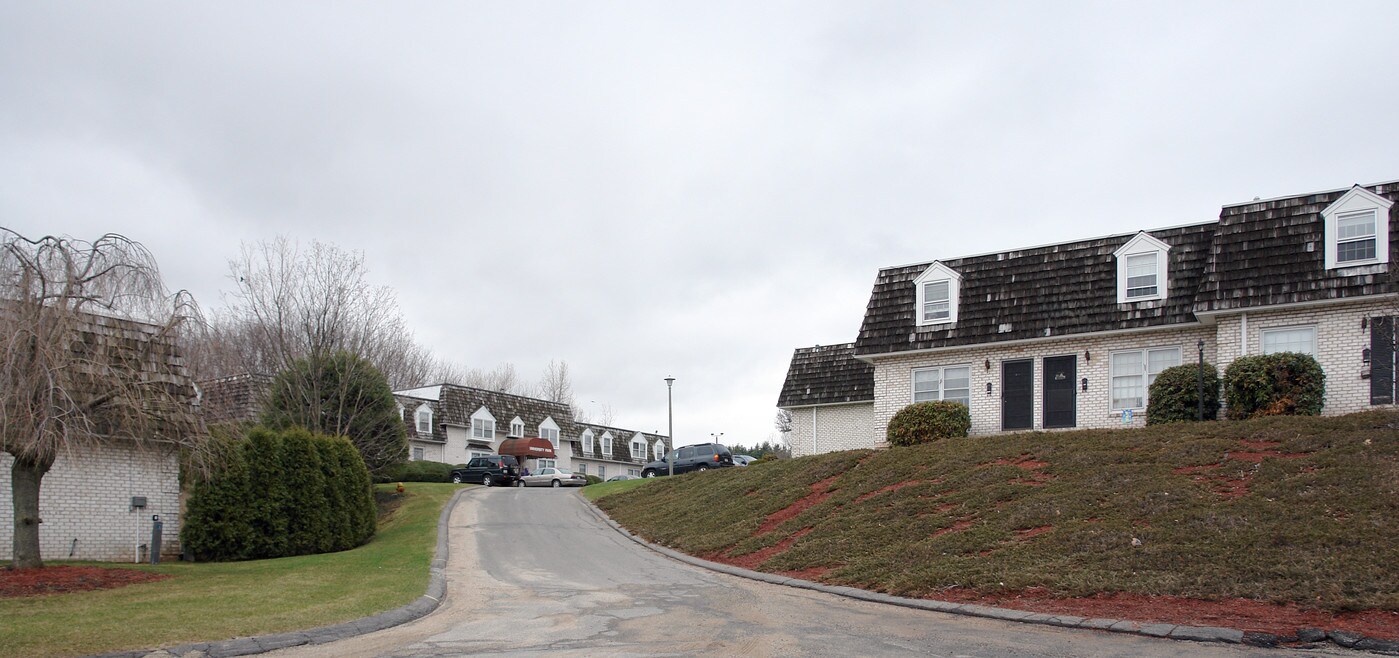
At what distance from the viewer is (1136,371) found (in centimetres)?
2445

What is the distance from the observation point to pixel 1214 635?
10234 mm

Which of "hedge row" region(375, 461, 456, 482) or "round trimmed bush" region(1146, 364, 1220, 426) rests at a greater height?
"round trimmed bush" region(1146, 364, 1220, 426)

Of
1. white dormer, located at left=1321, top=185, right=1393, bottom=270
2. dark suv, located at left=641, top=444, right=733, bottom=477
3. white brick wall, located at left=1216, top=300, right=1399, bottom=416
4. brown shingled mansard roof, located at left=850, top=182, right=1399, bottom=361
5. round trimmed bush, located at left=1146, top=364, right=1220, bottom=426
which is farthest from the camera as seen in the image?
dark suv, located at left=641, top=444, right=733, bottom=477

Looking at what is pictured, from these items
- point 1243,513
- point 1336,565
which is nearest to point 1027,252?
point 1243,513

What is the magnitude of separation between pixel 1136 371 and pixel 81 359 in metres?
22.8

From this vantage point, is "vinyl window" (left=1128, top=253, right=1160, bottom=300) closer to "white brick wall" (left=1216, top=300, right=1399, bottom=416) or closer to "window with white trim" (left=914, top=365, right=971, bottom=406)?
"white brick wall" (left=1216, top=300, right=1399, bottom=416)

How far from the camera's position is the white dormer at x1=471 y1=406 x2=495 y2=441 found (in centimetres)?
5734

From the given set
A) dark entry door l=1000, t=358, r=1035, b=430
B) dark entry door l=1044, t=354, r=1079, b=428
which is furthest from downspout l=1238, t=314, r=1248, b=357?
dark entry door l=1000, t=358, r=1035, b=430

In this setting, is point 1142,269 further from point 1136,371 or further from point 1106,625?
point 1106,625

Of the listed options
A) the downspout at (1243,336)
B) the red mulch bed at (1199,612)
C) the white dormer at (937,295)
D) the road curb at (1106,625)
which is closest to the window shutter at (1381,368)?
the downspout at (1243,336)

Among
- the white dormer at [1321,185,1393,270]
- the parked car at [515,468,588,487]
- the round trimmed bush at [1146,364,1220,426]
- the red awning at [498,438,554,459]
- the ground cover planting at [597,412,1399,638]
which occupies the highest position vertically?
the white dormer at [1321,185,1393,270]

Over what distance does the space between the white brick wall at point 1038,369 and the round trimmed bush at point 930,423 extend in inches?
32.2

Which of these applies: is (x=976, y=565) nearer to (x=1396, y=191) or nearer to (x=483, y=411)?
(x=1396, y=191)

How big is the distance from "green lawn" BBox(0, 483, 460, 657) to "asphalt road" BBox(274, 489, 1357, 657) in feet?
3.12
